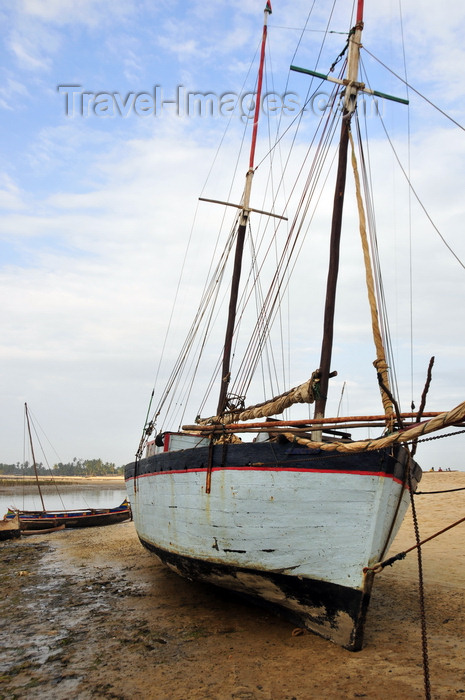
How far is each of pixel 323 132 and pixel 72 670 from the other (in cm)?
1111

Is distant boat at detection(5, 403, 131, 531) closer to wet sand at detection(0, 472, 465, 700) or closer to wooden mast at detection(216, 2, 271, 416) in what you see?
wet sand at detection(0, 472, 465, 700)

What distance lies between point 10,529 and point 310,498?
2023 cm

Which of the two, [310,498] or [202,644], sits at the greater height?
[310,498]

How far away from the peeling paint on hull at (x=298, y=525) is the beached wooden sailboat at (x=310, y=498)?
16mm

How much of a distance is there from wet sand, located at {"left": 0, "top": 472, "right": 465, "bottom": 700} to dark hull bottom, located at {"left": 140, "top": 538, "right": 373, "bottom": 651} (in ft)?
0.68

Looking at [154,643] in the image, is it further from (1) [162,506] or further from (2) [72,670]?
(1) [162,506]

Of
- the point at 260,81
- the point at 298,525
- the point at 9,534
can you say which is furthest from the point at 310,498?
the point at 9,534

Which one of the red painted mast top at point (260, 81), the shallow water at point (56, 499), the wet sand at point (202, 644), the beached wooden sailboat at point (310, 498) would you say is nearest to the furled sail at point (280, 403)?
the beached wooden sailboat at point (310, 498)

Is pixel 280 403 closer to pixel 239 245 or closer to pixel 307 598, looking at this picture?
pixel 307 598

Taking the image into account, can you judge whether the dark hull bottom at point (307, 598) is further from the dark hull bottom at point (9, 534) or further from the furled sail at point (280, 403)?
the dark hull bottom at point (9, 534)

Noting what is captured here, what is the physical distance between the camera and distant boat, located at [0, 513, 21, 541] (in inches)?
866

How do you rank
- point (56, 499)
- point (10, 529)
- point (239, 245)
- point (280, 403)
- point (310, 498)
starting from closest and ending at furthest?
point (310, 498)
point (280, 403)
point (239, 245)
point (10, 529)
point (56, 499)

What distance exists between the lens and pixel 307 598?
22.9ft

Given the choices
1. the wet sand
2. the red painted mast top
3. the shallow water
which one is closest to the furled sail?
the wet sand
